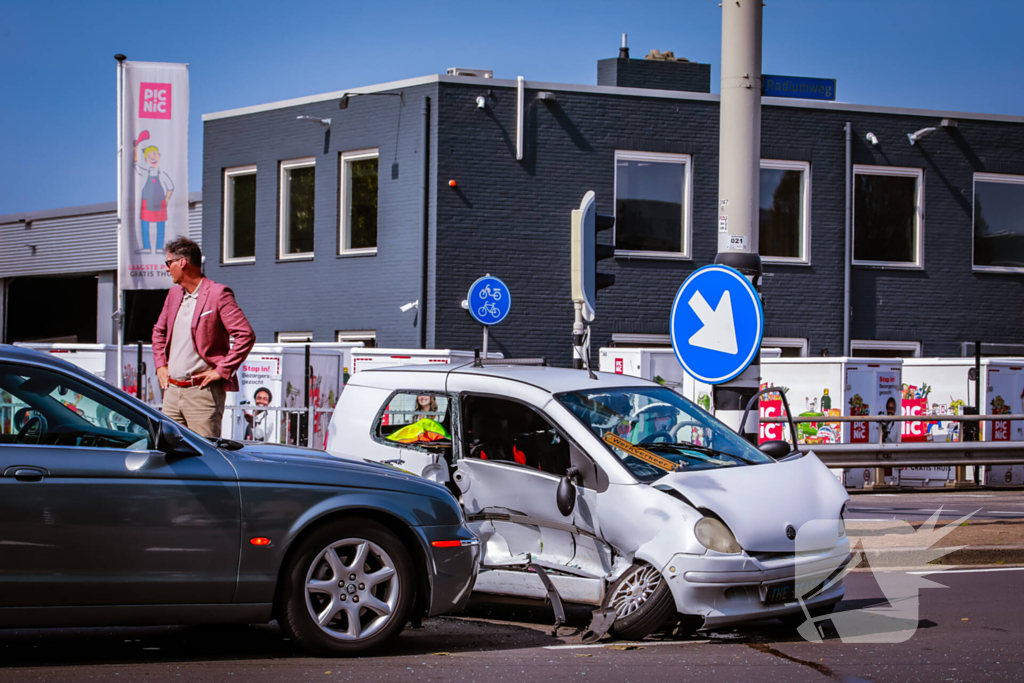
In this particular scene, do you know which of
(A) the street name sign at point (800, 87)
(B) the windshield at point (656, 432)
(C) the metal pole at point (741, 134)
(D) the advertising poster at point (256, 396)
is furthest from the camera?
(D) the advertising poster at point (256, 396)

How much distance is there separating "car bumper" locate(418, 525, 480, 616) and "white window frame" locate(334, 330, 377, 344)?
50.8 ft

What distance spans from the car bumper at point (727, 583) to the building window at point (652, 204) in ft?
50.3

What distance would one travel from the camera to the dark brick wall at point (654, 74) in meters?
22.6

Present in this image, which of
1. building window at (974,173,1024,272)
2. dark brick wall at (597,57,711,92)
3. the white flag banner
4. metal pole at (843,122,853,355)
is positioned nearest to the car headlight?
the white flag banner

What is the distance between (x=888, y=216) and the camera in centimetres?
2256

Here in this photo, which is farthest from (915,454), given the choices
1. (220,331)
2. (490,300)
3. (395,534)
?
(395,534)

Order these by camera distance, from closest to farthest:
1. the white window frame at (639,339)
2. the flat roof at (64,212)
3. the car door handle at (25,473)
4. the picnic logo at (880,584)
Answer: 1. the car door handle at (25,473)
2. the picnic logo at (880,584)
3. the white window frame at (639,339)
4. the flat roof at (64,212)

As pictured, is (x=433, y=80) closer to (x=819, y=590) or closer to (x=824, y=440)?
(x=824, y=440)

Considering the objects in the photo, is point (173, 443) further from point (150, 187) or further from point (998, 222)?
point (998, 222)

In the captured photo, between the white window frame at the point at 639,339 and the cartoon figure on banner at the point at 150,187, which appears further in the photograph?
the white window frame at the point at 639,339

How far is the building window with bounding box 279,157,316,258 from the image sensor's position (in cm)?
2253

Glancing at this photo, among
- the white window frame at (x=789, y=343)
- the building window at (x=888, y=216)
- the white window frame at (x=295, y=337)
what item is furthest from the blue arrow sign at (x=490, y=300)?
the building window at (x=888, y=216)

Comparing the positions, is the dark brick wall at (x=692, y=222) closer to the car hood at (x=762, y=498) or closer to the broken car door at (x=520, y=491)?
the broken car door at (x=520, y=491)

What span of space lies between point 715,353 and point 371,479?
3589 mm
